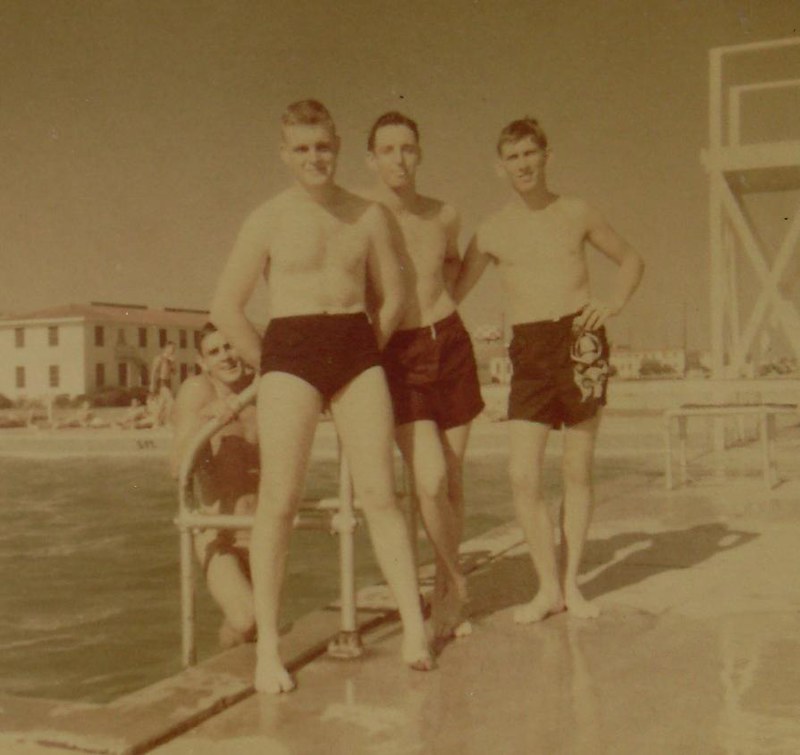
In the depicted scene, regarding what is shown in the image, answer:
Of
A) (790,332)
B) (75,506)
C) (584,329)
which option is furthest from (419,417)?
(75,506)

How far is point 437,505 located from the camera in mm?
3490

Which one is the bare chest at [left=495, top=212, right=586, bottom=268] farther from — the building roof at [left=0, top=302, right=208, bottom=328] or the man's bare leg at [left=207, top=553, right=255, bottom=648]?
the building roof at [left=0, top=302, right=208, bottom=328]

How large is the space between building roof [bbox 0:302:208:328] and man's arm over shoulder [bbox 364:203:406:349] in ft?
209

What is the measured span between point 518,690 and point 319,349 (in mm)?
1102

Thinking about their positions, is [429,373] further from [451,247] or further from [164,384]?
[164,384]

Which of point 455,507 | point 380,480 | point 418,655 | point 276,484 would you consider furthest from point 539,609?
point 276,484

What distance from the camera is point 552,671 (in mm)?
3086

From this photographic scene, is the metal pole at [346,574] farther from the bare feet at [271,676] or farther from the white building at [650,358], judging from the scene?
the white building at [650,358]

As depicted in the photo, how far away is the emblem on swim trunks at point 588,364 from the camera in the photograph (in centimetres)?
374

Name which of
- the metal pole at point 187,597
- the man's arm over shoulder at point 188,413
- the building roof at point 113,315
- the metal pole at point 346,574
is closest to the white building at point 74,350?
the building roof at point 113,315

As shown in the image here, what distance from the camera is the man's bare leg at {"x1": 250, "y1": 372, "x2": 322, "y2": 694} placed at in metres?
3.03

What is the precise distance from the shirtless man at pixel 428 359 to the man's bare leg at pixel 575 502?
48 cm

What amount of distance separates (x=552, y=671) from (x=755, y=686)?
565mm

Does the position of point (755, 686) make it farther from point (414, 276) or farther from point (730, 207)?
point (730, 207)
